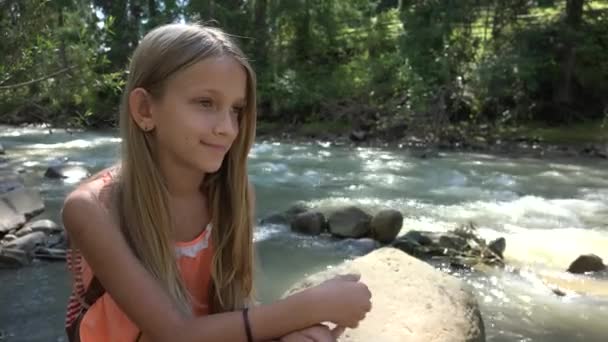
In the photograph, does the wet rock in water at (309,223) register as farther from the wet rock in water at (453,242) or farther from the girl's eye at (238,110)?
the girl's eye at (238,110)

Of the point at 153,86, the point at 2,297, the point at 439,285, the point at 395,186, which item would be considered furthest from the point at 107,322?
the point at 395,186

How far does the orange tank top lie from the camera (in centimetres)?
143

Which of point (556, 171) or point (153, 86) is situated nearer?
point (153, 86)

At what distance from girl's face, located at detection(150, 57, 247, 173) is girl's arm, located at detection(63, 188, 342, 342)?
0.23 meters

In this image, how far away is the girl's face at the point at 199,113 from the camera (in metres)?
1.49

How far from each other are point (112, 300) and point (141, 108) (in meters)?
0.45

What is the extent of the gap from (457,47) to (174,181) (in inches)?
728

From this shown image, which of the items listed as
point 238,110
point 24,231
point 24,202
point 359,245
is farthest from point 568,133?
point 238,110

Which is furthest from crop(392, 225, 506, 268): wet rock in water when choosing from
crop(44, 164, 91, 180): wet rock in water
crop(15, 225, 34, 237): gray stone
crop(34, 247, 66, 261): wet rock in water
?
crop(44, 164, 91, 180): wet rock in water

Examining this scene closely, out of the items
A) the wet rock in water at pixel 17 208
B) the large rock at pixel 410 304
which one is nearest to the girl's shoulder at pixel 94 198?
the large rock at pixel 410 304

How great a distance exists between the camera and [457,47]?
19078mm

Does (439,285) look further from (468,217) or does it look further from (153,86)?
(468,217)

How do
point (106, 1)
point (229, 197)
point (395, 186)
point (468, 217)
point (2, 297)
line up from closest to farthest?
1. point (229, 197)
2. point (2, 297)
3. point (468, 217)
4. point (395, 186)
5. point (106, 1)

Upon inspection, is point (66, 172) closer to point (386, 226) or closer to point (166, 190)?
point (386, 226)
